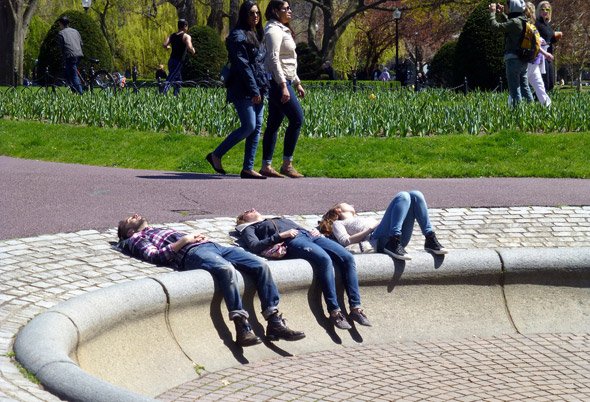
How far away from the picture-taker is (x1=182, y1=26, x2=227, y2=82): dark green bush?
3019 centimetres

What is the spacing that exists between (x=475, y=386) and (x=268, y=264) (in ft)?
5.10

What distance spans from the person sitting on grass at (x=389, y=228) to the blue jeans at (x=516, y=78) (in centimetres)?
935

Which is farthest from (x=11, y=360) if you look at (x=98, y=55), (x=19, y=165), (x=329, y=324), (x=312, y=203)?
(x=98, y=55)

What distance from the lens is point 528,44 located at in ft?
56.5

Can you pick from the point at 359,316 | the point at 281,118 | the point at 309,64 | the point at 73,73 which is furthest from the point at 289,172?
the point at 309,64

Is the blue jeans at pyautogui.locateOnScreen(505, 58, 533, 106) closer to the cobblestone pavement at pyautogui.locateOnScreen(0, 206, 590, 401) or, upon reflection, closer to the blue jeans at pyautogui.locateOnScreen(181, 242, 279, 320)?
the cobblestone pavement at pyautogui.locateOnScreen(0, 206, 590, 401)

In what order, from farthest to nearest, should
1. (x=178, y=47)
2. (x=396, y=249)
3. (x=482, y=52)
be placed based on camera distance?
(x=482, y=52) → (x=178, y=47) → (x=396, y=249)

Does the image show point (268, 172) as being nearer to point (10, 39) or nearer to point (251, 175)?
point (251, 175)

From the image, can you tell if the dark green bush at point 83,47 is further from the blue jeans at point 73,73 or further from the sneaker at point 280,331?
the sneaker at point 280,331

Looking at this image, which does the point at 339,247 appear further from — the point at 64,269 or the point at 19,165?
the point at 19,165

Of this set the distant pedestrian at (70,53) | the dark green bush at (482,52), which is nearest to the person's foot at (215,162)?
the distant pedestrian at (70,53)

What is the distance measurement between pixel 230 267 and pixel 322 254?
29.1 inches

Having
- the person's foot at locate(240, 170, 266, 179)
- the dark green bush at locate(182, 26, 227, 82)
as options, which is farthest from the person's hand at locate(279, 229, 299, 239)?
the dark green bush at locate(182, 26, 227, 82)

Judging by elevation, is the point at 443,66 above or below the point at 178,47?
below
